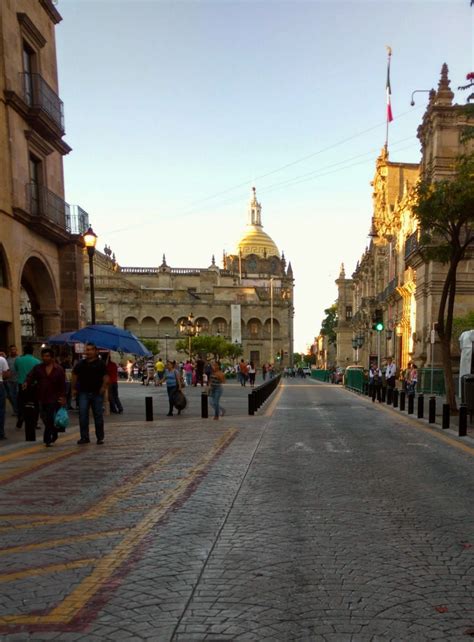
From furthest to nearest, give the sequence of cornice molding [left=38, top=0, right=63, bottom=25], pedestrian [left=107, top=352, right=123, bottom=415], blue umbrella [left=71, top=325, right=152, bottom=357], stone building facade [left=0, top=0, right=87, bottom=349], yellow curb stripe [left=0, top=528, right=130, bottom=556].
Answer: cornice molding [left=38, top=0, right=63, bottom=25]
stone building facade [left=0, top=0, right=87, bottom=349]
pedestrian [left=107, top=352, right=123, bottom=415]
blue umbrella [left=71, top=325, right=152, bottom=357]
yellow curb stripe [left=0, top=528, right=130, bottom=556]

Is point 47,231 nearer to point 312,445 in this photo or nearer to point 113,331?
point 113,331

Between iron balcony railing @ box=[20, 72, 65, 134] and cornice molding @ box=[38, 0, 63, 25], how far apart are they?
3097 mm

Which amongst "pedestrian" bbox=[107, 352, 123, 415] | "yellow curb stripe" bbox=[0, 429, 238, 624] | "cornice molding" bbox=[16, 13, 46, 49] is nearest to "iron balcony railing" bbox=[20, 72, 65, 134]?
"cornice molding" bbox=[16, 13, 46, 49]

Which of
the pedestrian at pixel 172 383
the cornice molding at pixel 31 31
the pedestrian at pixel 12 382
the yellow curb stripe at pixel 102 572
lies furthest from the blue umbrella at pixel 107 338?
the cornice molding at pixel 31 31

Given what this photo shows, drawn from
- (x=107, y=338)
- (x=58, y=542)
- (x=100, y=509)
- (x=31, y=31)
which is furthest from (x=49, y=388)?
(x=31, y=31)

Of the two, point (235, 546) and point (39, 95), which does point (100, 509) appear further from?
point (39, 95)

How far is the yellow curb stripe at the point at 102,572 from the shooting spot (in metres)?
3.18

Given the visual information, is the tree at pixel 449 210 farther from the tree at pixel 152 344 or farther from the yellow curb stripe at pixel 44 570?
the tree at pixel 152 344

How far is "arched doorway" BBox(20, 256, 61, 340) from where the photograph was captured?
750 inches

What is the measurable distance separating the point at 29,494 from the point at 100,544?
2.13m

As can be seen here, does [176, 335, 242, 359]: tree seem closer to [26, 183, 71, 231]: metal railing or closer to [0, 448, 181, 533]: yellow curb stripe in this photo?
[26, 183, 71, 231]: metal railing

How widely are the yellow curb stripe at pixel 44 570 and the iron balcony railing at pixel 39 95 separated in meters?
16.0

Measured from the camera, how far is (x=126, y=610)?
328cm

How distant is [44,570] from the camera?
392 cm
